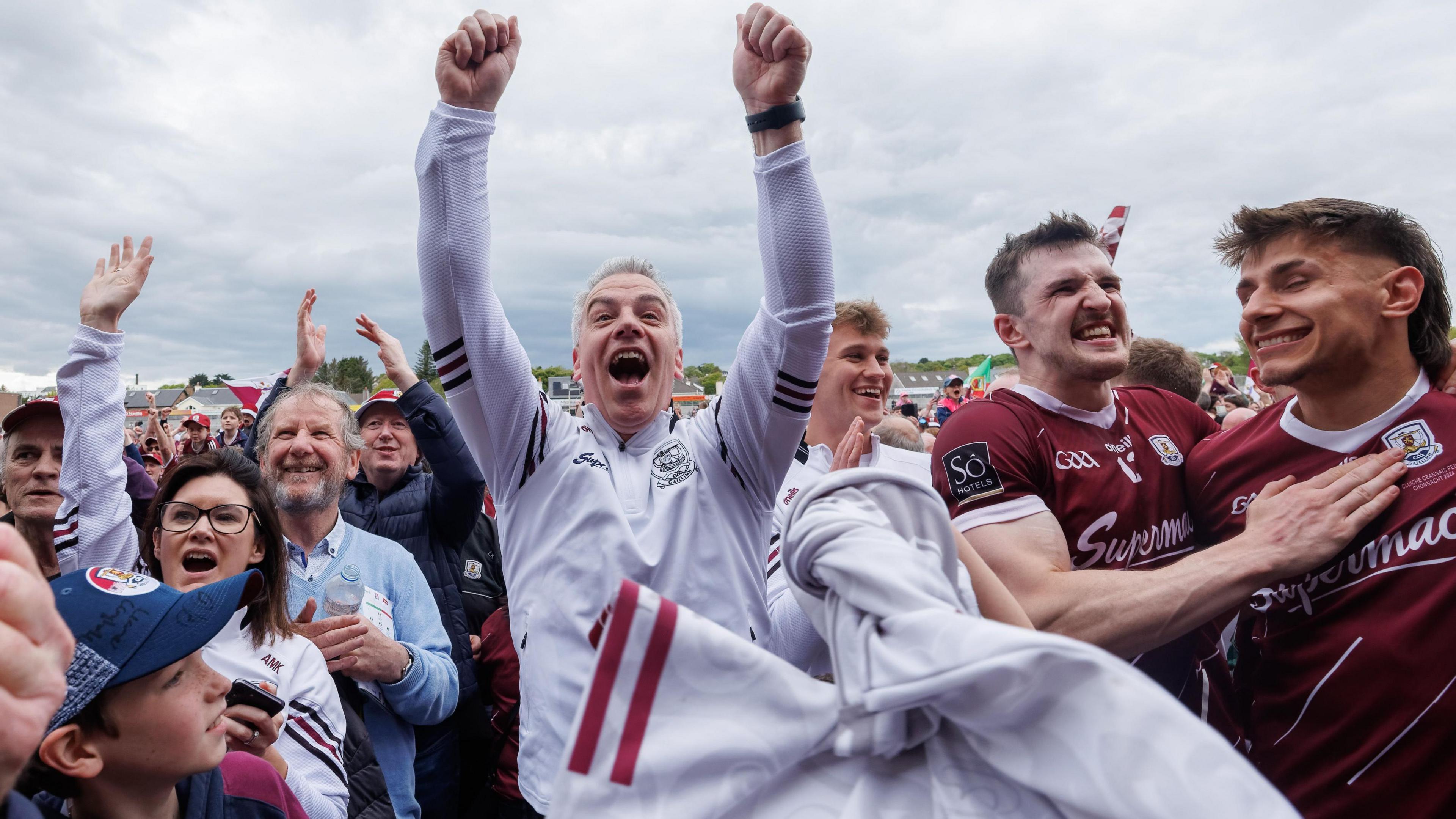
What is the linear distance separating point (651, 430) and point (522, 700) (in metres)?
0.82

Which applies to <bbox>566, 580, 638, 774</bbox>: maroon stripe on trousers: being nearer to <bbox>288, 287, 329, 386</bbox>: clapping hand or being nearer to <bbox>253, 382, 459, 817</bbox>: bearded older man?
<bbox>253, 382, 459, 817</bbox>: bearded older man

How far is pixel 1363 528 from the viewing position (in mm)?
1852

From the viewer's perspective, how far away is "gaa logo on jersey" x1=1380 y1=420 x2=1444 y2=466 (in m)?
1.87

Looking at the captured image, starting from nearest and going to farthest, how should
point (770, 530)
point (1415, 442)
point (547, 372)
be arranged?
point (1415, 442), point (770, 530), point (547, 372)

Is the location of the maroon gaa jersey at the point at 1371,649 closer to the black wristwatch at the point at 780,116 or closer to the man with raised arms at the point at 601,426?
the man with raised arms at the point at 601,426

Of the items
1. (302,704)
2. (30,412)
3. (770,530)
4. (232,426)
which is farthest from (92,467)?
(232,426)

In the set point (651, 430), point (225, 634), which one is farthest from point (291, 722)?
point (651, 430)

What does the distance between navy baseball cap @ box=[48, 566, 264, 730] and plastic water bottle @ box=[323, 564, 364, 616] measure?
122cm

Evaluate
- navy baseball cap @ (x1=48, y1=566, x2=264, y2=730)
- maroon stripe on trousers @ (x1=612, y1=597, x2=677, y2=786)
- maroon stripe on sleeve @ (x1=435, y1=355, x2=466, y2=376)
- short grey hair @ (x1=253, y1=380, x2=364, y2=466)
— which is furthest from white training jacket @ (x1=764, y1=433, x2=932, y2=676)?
short grey hair @ (x1=253, y1=380, x2=364, y2=466)

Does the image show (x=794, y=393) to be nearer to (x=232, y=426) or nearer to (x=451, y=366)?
(x=451, y=366)

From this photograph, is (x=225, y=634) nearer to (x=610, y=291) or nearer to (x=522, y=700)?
(x=522, y=700)

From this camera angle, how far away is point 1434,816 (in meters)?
1.69

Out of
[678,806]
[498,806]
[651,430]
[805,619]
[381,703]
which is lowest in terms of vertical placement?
[498,806]

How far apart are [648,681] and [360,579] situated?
2555mm
